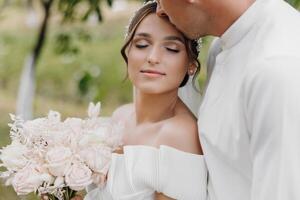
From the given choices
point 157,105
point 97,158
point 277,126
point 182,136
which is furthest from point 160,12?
point 277,126

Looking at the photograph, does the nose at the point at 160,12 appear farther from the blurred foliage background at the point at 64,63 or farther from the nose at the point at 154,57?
the blurred foliage background at the point at 64,63

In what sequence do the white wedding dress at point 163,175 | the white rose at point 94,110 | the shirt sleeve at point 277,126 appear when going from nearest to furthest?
the shirt sleeve at point 277,126, the white wedding dress at point 163,175, the white rose at point 94,110

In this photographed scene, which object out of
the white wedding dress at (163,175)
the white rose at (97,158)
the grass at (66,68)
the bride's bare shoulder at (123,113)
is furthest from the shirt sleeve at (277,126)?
the grass at (66,68)

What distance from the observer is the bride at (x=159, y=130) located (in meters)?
2.80

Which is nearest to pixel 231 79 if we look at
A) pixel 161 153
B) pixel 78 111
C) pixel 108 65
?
pixel 161 153

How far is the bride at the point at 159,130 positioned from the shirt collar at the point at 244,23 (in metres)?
0.24

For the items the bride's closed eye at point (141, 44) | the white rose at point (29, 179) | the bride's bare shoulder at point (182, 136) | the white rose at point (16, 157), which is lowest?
the white rose at point (29, 179)

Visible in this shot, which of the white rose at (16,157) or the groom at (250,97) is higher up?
the groom at (250,97)

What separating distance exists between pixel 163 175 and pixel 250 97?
23.3 inches

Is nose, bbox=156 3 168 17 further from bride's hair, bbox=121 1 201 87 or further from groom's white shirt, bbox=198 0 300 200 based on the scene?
groom's white shirt, bbox=198 0 300 200

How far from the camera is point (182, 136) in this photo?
2.85 m

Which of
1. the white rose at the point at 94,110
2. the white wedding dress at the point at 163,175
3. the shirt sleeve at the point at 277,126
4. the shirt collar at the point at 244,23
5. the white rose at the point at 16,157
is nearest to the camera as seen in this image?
the shirt sleeve at the point at 277,126

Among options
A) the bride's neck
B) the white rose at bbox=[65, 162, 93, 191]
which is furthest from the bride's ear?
the white rose at bbox=[65, 162, 93, 191]

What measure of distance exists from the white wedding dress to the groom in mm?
75
